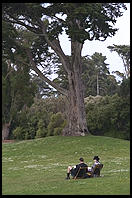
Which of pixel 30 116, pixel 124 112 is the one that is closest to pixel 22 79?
pixel 124 112

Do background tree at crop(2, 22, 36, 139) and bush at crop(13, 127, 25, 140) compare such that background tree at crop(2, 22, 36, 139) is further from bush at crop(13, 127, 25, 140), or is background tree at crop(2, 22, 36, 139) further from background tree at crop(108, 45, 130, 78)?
background tree at crop(108, 45, 130, 78)

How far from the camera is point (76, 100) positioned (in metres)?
35.2

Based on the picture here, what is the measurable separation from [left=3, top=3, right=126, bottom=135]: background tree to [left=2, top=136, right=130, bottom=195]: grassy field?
3.31 m

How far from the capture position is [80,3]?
13594mm

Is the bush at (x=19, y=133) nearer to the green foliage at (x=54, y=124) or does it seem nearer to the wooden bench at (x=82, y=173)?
the green foliage at (x=54, y=124)

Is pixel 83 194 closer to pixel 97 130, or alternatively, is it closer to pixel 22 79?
pixel 22 79

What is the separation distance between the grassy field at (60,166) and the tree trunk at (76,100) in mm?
1678

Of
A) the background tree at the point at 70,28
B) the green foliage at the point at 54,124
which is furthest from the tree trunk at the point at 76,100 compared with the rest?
the green foliage at the point at 54,124

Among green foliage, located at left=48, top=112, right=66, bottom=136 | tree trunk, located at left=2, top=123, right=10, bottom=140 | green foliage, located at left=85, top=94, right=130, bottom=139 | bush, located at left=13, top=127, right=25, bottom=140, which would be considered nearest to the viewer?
green foliage, located at left=85, top=94, right=130, bottom=139

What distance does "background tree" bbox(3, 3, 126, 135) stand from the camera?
15.4 metres

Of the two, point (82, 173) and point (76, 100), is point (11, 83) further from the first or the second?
point (82, 173)

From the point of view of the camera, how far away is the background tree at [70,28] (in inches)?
607

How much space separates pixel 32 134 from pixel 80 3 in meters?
35.1

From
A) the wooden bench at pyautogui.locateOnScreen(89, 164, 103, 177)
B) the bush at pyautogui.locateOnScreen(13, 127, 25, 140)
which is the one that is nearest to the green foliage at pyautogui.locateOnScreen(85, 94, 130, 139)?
the bush at pyautogui.locateOnScreen(13, 127, 25, 140)
